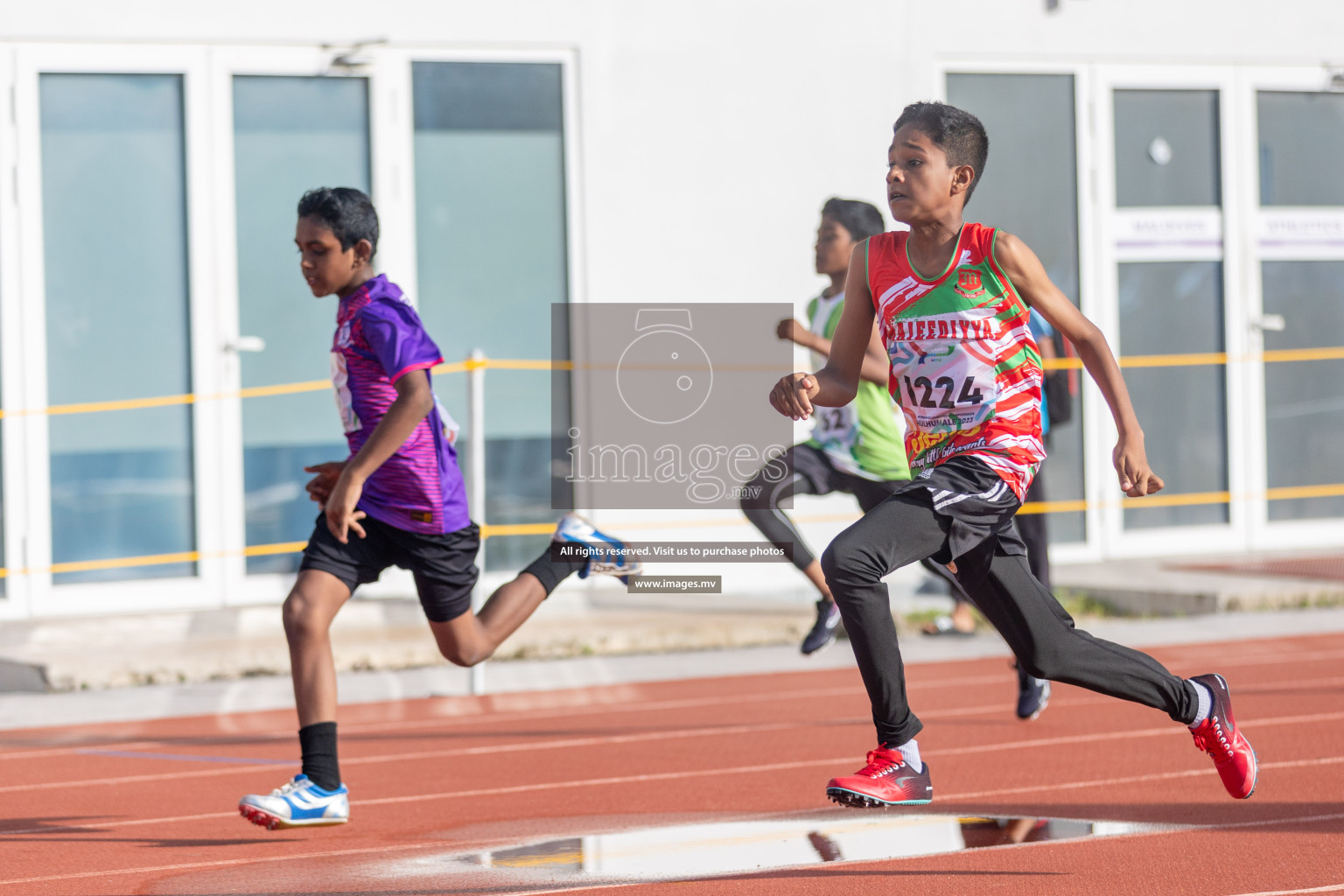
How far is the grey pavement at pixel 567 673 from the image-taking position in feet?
25.1

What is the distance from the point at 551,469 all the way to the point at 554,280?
50.9 inches

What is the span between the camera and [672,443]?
32.3 feet

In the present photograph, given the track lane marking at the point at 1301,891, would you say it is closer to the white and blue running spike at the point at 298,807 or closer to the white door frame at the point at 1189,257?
the white and blue running spike at the point at 298,807

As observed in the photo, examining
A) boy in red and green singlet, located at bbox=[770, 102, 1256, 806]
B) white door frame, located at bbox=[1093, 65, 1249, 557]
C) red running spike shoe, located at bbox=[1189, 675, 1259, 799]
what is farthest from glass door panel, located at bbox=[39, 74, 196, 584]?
red running spike shoe, located at bbox=[1189, 675, 1259, 799]

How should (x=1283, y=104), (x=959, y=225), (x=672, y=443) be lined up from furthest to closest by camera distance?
(x=1283, y=104) → (x=672, y=443) → (x=959, y=225)

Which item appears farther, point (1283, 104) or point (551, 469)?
point (1283, 104)

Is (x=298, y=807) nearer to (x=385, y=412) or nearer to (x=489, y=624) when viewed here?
(x=489, y=624)

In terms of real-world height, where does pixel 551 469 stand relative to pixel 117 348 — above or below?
below

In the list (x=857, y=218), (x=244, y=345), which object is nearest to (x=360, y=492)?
(x=857, y=218)

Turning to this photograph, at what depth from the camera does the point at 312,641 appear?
14.7 ft

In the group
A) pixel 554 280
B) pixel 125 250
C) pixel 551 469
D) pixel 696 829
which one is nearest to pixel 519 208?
pixel 554 280

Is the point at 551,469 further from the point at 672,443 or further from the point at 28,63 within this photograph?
the point at 28,63

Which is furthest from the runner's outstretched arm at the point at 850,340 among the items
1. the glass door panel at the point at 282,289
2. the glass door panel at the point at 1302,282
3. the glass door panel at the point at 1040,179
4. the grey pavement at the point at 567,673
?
the glass door panel at the point at 1302,282

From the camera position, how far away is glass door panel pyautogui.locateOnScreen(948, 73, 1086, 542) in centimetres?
1148
